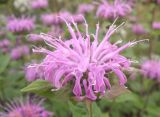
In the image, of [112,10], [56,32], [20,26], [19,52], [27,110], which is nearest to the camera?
[27,110]

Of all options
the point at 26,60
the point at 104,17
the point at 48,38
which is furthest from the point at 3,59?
the point at 48,38

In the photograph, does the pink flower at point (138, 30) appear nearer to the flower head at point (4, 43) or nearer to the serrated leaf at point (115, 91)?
the flower head at point (4, 43)

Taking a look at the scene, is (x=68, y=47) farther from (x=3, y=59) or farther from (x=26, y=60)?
(x=26, y=60)

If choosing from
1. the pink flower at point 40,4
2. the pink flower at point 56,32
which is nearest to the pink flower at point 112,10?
the pink flower at point 56,32

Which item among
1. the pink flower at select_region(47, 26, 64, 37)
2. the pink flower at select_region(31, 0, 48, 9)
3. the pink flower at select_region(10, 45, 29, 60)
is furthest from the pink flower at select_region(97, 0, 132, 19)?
the pink flower at select_region(31, 0, 48, 9)

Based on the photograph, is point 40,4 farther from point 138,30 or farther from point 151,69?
point 151,69

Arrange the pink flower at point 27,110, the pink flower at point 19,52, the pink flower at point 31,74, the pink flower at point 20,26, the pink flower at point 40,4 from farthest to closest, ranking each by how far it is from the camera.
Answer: the pink flower at point 40,4
the pink flower at point 19,52
the pink flower at point 20,26
the pink flower at point 31,74
the pink flower at point 27,110

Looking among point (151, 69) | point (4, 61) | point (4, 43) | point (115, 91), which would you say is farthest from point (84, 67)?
point (4, 43)
